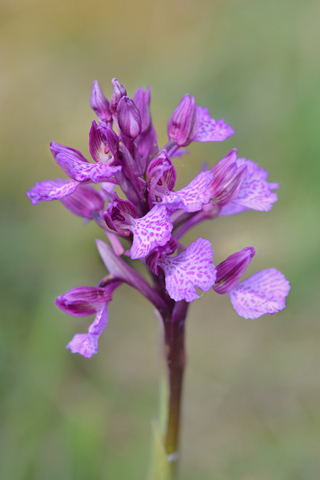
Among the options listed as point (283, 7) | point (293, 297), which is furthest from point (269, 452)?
point (283, 7)

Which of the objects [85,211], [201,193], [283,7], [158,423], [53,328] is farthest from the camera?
[283,7]

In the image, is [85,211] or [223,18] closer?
[85,211]

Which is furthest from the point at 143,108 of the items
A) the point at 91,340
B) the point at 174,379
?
the point at 174,379

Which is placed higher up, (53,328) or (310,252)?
(53,328)

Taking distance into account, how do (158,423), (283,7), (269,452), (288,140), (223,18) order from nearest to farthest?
(158,423)
(269,452)
(288,140)
(283,7)
(223,18)

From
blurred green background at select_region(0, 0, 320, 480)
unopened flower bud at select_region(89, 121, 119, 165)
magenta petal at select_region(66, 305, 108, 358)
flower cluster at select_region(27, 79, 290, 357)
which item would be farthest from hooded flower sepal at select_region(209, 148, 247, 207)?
blurred green background at select_region(0, 0, 320, 480)

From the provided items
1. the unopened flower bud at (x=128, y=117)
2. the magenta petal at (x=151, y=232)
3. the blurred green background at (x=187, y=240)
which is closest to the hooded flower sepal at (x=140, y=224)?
the magenta petal at (x=151, y=232)

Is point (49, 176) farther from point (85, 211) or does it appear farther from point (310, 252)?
point (85, 211)

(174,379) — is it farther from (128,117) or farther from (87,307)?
(128,117)
